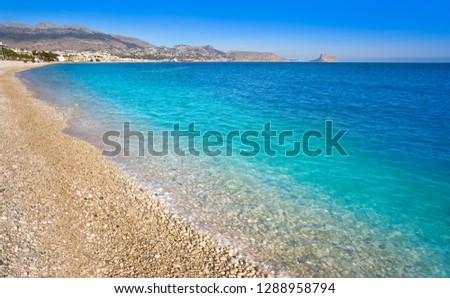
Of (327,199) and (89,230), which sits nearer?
(89,230)

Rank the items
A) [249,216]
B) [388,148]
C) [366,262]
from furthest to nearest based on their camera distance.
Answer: [388,148] < [249,216] < [366,262]

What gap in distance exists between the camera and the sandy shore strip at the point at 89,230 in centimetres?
605

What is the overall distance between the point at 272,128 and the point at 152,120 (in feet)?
29.4

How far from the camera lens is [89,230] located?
7.22 meters

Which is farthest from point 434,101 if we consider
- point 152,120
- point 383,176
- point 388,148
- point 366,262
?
point 366,262

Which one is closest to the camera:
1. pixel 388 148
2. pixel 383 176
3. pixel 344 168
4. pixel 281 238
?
pixel 281 238

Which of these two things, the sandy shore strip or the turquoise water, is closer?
the sandy shore strip

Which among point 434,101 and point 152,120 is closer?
point 152,120

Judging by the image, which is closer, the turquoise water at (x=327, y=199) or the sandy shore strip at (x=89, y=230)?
the sandy shore strip at (x=89, y=230)

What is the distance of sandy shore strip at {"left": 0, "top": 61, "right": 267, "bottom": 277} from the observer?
19.8ft

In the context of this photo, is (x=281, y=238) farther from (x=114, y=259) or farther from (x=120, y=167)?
(x=120, y=167)

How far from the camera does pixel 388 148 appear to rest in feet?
51.3
